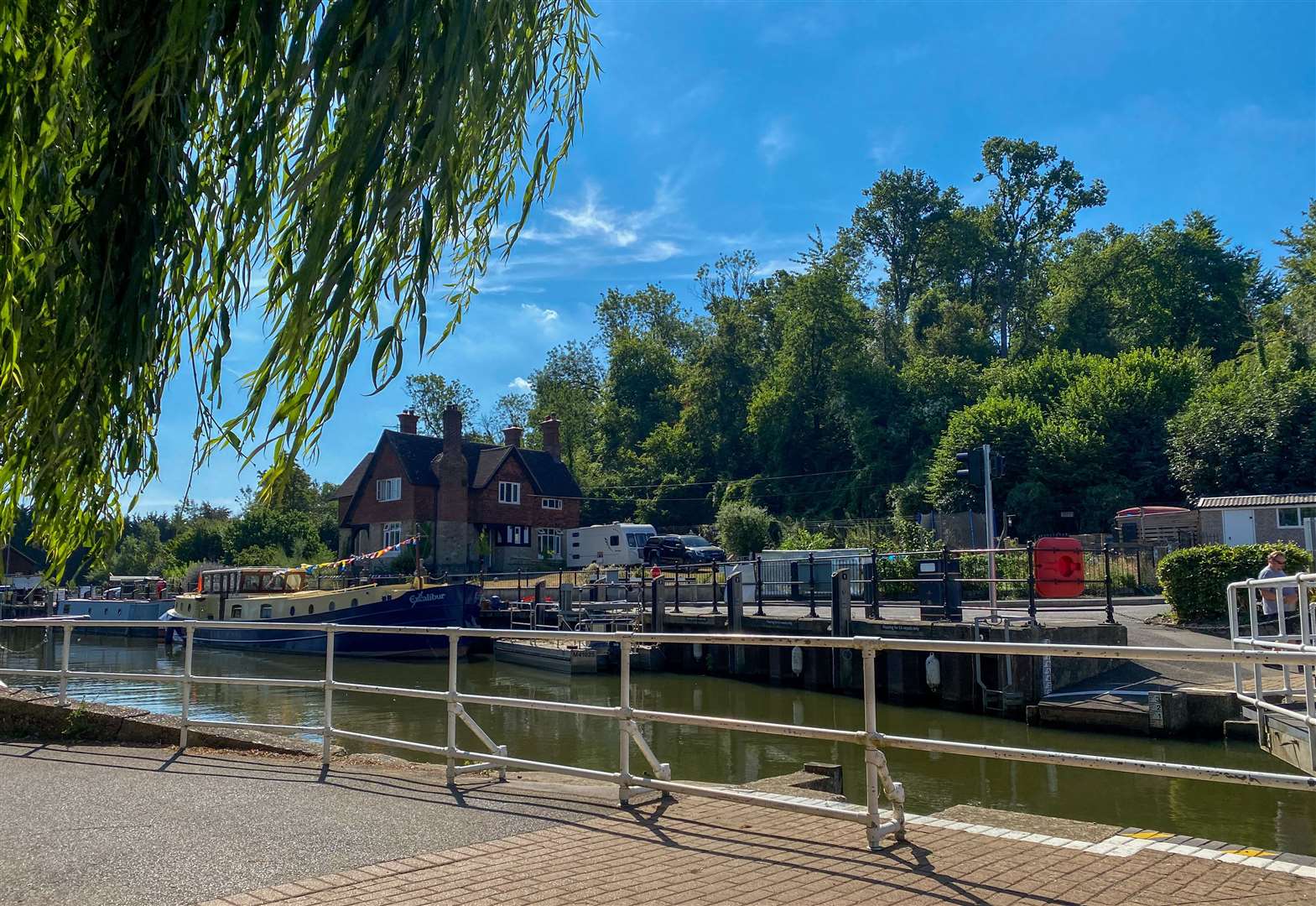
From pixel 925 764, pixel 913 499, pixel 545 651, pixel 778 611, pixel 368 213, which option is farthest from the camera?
pixel 913 499

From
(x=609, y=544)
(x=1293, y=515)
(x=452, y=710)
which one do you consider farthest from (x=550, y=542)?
(x=452, y=710)

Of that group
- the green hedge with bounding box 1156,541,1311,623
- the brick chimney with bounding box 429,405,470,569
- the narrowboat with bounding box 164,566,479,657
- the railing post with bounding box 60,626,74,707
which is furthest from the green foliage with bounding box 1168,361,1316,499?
the railing post with bounding box 60,626,74,707

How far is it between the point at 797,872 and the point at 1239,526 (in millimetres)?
30601

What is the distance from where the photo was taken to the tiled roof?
29.8 meters

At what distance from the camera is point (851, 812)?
5.83m

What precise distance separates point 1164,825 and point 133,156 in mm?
10964

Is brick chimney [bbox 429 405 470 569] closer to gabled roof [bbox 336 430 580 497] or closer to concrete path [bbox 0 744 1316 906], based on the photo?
gabled roof [bbox 336 430 580 497]

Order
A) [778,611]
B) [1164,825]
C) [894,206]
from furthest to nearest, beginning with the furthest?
[894,206]
[778,611]
[1164,825]

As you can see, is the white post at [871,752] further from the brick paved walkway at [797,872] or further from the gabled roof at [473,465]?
the gabled roof at [473,465]

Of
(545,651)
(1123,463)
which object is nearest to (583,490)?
(1123,463)

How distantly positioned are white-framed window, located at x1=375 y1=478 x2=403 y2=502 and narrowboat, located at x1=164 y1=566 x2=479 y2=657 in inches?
412

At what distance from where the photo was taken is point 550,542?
5881 cm

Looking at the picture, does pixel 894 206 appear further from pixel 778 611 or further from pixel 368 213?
pixel 368 213

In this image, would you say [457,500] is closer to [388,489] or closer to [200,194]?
[388,489]
